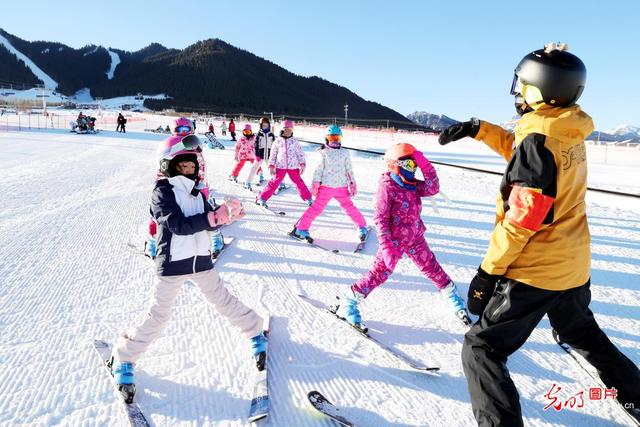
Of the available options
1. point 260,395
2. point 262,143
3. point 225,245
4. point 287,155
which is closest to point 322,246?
point 225,245

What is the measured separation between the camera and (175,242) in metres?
2.24

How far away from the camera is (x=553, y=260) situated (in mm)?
1756

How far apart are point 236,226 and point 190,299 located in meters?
2.50

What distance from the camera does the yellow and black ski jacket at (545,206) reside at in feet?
5.26

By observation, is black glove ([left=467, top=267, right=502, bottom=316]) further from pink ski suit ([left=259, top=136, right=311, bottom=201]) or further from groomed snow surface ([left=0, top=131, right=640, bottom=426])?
pink ski suit ([left=259, top=136, right=311, bottom=201])

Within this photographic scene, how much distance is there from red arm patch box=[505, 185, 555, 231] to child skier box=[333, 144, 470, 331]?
1347 mm

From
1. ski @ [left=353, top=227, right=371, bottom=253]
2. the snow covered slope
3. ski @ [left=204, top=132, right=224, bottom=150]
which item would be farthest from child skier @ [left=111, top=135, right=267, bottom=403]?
the snow covered slope

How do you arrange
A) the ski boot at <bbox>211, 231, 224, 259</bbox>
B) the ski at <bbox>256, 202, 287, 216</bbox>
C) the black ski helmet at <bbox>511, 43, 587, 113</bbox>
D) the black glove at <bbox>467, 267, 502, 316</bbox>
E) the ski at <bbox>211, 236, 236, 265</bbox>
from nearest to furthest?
1. the black ski helmet at <bbox>511, 43, 587, 113</bbox>
2. the black glove at <bbox>467, 267, 502, 316</bbox>
3. the ski at <bbox>211, 236, 236, 265</bbox>
4. the ski boot at <bbox>211, 231, 224, 259</bbox>
5. the ski at <bbox>256, 202, 287, 216</bbox>

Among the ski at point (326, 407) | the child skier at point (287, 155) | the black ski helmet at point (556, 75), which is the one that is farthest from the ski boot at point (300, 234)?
the black ski helmet at point (556, 75)

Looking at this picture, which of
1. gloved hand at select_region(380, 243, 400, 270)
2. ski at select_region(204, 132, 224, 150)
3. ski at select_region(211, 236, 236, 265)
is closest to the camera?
gloved hand at select_region(380, 243, 400, 270)

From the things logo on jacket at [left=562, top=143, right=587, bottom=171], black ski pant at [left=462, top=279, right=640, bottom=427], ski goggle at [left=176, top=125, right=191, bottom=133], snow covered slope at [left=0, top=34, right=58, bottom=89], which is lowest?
black ski pant at [left=462, top=279, right=640, bottom=427]

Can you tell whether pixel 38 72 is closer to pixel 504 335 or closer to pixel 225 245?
pixel 225 245

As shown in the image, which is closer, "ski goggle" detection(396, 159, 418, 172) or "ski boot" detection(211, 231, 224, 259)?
"ski goggle" detection(396, 159, 418, 172)

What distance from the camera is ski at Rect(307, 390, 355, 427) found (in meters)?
2.10
